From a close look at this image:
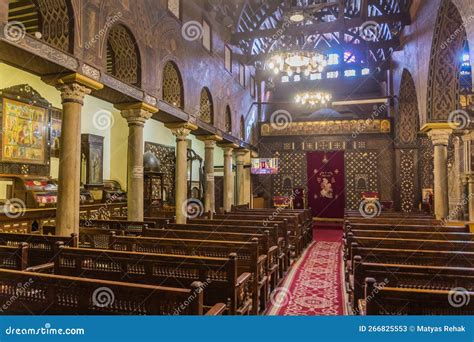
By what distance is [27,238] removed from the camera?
13.9ft

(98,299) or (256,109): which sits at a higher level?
(256,109)

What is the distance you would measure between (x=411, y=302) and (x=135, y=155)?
6.15 m

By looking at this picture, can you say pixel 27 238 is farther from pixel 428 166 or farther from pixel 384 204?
pixel 428 166

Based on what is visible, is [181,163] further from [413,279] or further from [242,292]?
[413,279]

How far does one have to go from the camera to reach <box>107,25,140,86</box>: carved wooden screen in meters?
7.06

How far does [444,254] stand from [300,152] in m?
13.8

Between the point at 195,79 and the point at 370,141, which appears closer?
the point at 195,79

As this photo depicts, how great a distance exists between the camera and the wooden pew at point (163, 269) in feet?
10.4

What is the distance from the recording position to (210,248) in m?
4.13

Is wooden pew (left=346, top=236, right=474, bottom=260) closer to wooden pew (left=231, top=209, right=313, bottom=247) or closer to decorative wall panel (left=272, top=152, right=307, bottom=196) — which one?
wooden pew (left=231, top=209, right=313, bottom=247)

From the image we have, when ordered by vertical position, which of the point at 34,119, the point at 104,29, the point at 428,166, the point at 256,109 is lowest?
the point at 428,166
